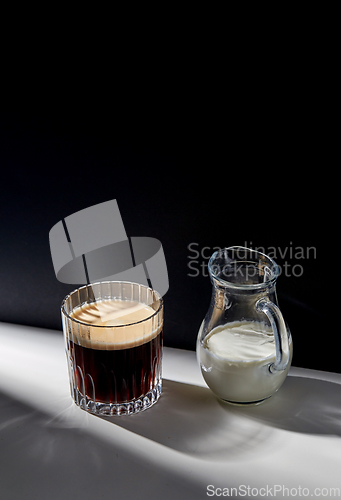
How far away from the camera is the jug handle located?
68 cm

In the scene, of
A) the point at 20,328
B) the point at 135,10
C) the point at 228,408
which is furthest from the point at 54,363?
the point at 135,10

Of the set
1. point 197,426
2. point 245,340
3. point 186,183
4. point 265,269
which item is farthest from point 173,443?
point 186,183

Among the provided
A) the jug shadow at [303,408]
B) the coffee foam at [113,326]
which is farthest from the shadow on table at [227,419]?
the coffee foam at [113,326]

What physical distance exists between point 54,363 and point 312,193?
1.68ft

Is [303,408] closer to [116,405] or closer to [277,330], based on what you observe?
[277,330]

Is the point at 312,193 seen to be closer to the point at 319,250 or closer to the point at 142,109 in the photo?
the point at 319,250

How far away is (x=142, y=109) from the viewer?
30.5 inches

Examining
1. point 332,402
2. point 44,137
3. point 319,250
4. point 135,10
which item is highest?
point 135,10

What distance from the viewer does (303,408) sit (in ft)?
2.45

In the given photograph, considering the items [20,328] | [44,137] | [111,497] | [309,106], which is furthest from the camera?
[20,328]

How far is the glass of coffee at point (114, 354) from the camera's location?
708 millimetres
